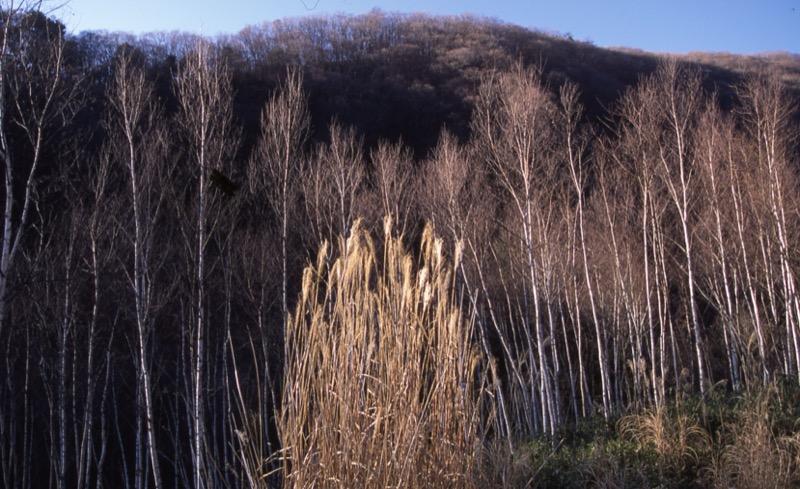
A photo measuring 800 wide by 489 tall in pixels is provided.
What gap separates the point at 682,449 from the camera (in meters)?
6.82

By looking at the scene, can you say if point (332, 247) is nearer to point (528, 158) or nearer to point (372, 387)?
point (528, 158)

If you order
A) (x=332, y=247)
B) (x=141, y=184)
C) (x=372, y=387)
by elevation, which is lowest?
(x=332, y=247)

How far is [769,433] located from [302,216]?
12.2 m

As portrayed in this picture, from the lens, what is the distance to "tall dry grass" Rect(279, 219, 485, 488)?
312 cm

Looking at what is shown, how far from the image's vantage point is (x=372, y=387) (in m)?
3.32

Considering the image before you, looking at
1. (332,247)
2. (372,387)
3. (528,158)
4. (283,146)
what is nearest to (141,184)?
(283,146)

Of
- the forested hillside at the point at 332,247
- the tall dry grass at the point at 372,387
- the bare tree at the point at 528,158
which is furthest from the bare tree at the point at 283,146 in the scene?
the tall dry grass at the point at 372,387

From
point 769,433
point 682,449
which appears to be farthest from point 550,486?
point 769,433

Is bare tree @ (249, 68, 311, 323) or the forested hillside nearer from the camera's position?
the forested hillside

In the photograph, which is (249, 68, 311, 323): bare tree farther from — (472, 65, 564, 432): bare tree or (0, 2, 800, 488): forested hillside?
(472, 65, 564, 432): bare tree

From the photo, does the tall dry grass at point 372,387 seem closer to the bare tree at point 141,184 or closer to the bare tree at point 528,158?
the bare tree at point 528,158

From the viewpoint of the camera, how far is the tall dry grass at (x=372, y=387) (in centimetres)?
312

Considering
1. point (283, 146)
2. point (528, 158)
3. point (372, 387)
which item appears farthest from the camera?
point (283, 146)

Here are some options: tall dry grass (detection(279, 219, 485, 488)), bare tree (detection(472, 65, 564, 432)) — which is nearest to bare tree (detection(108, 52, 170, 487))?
bare tree (detection(472, 65, 564, 432))
